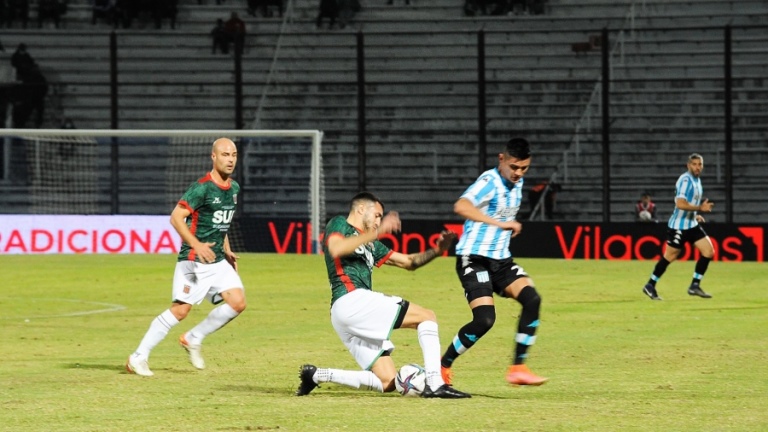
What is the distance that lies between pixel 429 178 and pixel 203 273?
873 inches

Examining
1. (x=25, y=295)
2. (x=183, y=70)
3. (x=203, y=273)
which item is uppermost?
(x=183, y=70)

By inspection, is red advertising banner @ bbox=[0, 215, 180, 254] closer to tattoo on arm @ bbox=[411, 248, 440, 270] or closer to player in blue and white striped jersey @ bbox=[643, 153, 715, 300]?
player in blue and white striped jersey @ bbox=[643, 153, 715, 300]

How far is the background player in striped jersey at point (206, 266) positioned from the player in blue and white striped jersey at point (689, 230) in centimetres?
909

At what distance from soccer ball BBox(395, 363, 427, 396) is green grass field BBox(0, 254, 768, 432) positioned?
3.8 inches

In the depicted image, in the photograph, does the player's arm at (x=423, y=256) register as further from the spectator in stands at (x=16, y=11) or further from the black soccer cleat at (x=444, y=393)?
the spectator in stands at (x=16, y=11)

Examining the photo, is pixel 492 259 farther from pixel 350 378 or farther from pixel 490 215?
pixel 350 378

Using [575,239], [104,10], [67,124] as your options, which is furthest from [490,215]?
[104,10]

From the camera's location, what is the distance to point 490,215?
10.9 metres

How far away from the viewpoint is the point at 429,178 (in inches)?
1336

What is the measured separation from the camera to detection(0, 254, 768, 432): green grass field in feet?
29.6

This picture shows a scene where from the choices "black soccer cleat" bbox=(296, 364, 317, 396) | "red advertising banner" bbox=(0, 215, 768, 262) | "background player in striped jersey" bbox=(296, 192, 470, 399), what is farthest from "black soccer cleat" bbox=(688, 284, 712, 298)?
"black soccer cleat" bbox=(296, 364, 317, 396)

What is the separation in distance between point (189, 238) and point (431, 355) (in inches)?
108

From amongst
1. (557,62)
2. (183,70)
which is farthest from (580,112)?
(183,70)

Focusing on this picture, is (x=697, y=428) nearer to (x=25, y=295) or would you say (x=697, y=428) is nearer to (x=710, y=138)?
(x=25, y=295)
